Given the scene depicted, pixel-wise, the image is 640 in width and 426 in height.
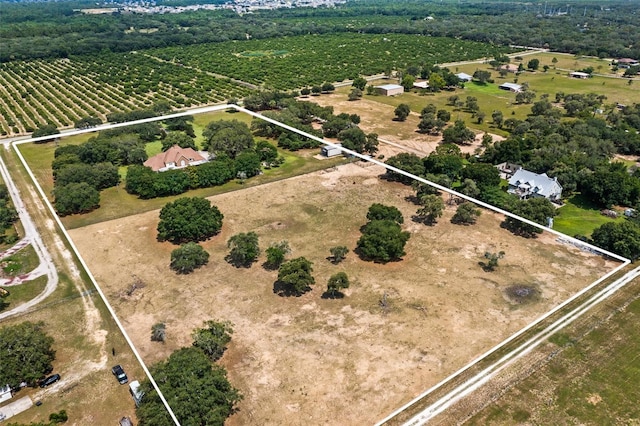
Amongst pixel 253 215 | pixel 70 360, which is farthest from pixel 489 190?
pixel 70 360

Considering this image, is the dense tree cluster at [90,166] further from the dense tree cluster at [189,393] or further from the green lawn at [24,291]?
the dense tree cluster at [189,393]

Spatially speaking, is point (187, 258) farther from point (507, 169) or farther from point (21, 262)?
point (507, 169)

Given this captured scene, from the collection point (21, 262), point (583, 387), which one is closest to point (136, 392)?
point (21, 262)

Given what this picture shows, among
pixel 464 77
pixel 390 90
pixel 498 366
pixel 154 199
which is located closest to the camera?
pixel 498 366

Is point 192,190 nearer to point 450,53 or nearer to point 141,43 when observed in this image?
point 450,53

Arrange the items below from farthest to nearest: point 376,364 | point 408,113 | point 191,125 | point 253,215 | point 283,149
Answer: point 408,113
point 191,125
point 283,149
point 253,215
point 376,364
